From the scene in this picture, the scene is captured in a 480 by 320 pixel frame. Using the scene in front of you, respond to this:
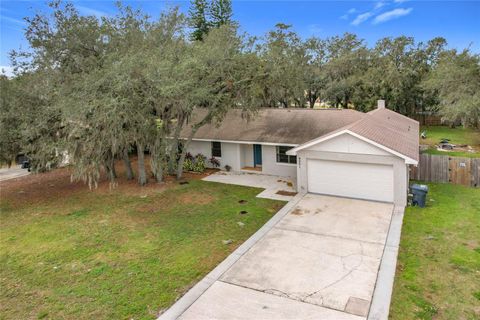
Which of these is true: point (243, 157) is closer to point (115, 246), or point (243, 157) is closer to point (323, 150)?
point (323, 150)

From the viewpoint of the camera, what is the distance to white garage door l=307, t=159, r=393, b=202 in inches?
530

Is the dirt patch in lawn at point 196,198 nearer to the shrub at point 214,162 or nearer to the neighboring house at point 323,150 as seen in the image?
the neighboring house at point 323,150

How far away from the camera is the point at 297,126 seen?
19156 millimetres

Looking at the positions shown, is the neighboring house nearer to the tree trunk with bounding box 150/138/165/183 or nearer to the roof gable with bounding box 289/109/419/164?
the roof gable with bounding box 289/109/419/164

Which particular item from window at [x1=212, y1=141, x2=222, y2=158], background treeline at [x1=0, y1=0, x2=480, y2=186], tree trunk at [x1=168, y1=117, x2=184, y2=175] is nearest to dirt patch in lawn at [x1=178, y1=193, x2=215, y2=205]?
background treeline at [x1=0, y1=0, x2=480, y2=186]

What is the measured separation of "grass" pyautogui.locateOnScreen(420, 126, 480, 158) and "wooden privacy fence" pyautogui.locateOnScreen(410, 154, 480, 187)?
692 centimetres

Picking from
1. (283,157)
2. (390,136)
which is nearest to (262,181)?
(283,157)

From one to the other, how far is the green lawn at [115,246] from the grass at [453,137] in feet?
49.3

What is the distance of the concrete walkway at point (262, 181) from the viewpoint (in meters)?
15.5

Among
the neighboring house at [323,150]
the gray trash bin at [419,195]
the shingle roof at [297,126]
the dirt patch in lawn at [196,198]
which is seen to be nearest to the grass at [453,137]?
the shingle roof at [297,126]

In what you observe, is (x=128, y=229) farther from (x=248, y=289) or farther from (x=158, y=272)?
(x=248, y=289)

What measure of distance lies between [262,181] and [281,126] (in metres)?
3.74

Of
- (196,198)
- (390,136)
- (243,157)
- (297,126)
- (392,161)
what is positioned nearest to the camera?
(392,161)

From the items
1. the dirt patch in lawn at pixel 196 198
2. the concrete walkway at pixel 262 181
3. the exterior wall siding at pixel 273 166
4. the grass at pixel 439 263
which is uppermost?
the exterior wall siding at pixel 273 166
